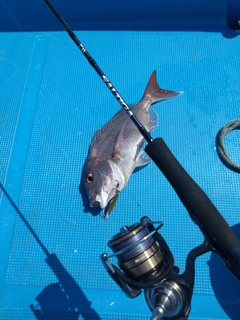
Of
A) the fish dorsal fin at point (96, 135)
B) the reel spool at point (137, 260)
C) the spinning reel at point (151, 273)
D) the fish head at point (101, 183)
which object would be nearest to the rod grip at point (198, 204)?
the spinning reel at point (151, 273)

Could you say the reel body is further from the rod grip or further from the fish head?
the fish head

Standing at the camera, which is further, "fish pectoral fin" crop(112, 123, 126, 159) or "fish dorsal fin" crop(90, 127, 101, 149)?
"fish dorsal fin" crop(90, 127, 101, 149)

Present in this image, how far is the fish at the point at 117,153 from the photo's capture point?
240cm

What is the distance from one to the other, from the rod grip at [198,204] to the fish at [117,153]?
3.34 ft

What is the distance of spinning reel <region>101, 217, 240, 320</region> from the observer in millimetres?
1435

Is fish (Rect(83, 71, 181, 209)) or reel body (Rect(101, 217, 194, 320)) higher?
fish (Rect(83, 71, 181, 209))

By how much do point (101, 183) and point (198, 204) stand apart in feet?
3.80

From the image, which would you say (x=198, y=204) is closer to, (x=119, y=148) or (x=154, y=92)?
(x=119, y=148)

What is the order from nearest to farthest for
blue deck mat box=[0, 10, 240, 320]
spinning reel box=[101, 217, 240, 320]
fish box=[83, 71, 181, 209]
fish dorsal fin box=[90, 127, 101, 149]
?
spinning reel box=[101, 217, 240, 320]
blue deck mat box=[0, 10, 240, 320]
fish box=[83, 71, 181, 209]
fish dorsal fin box=[90, 127, 101, 149]

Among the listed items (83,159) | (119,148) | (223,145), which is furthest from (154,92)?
(83,159)

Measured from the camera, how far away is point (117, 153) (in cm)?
251

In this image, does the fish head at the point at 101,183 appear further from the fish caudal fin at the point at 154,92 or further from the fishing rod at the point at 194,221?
the fishing rod at the point at 194,221

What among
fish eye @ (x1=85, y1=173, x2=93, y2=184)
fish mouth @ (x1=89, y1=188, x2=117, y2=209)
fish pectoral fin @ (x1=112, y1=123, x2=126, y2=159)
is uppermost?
fish pectoral fin @ (x1=112, y1=123, x2=126, y2=159)

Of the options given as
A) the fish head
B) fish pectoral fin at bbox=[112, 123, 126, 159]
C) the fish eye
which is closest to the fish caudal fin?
fish pectoral fin at bbox=[112, 123, 126, 159]
